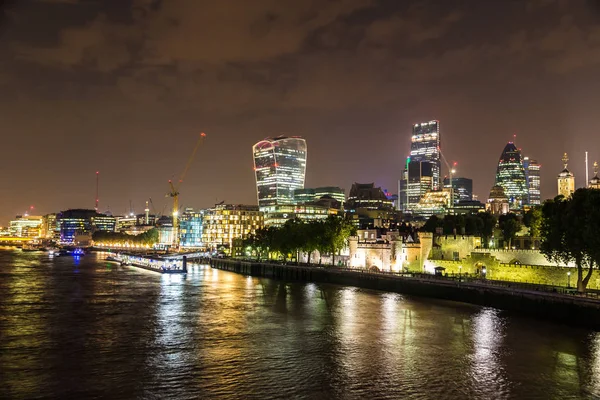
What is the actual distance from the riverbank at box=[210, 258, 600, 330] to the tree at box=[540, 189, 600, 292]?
517cm

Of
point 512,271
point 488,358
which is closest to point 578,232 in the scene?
point 512,271

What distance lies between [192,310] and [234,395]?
31929mm

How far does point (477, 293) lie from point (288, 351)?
113ft

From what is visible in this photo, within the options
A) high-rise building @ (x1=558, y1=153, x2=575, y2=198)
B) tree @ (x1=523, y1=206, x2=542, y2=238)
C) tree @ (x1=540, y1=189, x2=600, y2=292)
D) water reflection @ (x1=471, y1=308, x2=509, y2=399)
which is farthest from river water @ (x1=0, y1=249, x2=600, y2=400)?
high-rise building @ (x1=558, y1=153, x2=575, y2=198)

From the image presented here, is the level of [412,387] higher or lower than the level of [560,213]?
lower

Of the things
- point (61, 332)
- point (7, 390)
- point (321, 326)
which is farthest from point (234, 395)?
point (61, 332)

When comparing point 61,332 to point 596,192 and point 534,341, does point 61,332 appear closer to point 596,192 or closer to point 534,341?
point 534,341

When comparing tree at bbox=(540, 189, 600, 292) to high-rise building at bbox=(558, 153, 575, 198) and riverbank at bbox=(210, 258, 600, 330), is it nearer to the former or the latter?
riverbank at bbox=(210, 258, 600, 330)

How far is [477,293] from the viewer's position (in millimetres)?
66625

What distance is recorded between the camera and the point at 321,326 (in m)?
51.3

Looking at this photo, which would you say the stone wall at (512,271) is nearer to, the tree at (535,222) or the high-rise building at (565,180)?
the tree at (535,222)

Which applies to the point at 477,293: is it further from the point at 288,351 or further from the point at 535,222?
the point at 535,222

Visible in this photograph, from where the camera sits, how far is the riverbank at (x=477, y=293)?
52.6 metres

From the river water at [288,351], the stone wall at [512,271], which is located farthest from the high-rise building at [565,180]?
the river water at [288,351]
